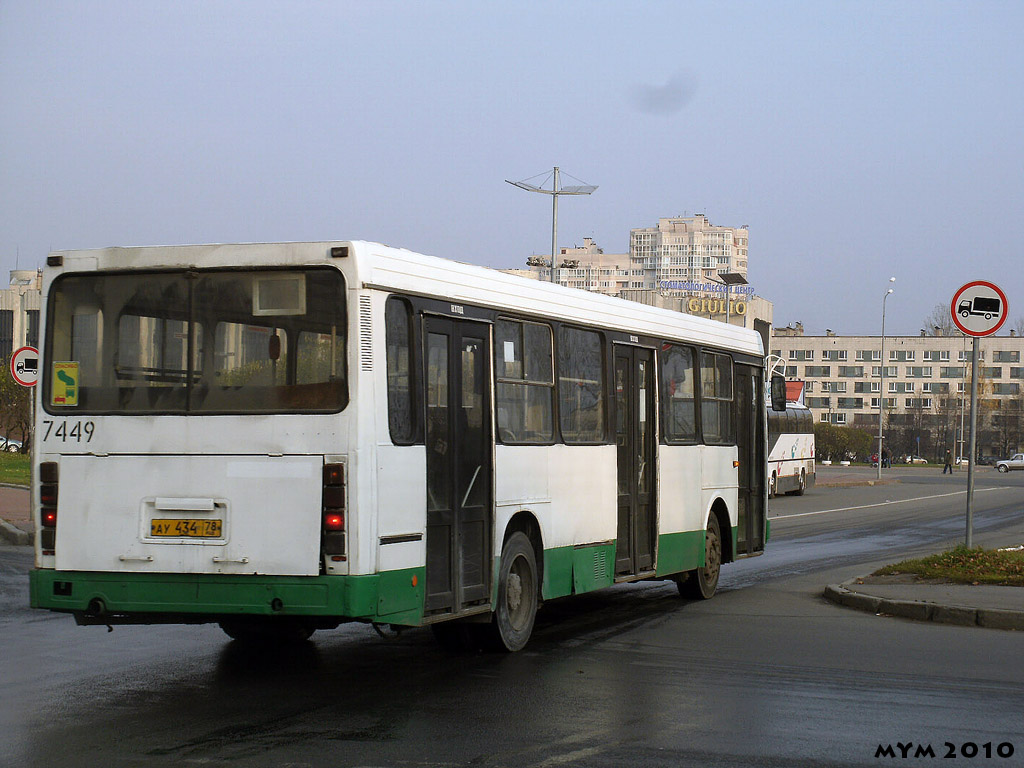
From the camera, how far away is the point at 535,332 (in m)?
10.9

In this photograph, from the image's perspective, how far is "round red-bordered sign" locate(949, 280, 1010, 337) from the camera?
623 inches

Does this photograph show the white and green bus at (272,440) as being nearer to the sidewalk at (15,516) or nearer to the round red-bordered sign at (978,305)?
the sidewalk at (15,516)

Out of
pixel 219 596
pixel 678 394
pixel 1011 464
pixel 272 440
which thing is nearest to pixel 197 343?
pixel 272 440

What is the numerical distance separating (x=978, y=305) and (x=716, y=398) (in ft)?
11.3

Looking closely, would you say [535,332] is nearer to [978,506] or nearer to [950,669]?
[950,669]

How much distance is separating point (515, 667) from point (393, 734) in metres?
2.52

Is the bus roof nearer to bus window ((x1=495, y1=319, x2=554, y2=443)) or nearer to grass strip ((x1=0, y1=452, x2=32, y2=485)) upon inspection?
bus window ((x1=495, y1=319, x2=554, y2=443))

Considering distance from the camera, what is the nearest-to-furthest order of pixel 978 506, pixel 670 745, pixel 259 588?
1. pixel 670 745
2. pixel 259 588
3. pixel 978 506

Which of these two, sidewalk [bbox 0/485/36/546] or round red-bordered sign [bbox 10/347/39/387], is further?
round red-bordered sign [bbox 10/347/39/387]

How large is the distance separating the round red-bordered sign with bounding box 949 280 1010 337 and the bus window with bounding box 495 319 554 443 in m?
6.81

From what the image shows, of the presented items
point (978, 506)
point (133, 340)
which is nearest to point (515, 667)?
point (133, 340)

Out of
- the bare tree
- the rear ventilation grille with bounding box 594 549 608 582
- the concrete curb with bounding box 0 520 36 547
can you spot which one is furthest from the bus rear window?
the bare tree

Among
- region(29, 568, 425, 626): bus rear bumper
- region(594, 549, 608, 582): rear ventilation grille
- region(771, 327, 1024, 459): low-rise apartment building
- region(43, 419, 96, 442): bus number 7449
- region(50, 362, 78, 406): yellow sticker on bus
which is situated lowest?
region(594, 549, 608, 582): rear ventilation grille

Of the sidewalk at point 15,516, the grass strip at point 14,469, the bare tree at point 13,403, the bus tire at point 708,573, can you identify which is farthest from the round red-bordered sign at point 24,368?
the bare tree at point 13,403
